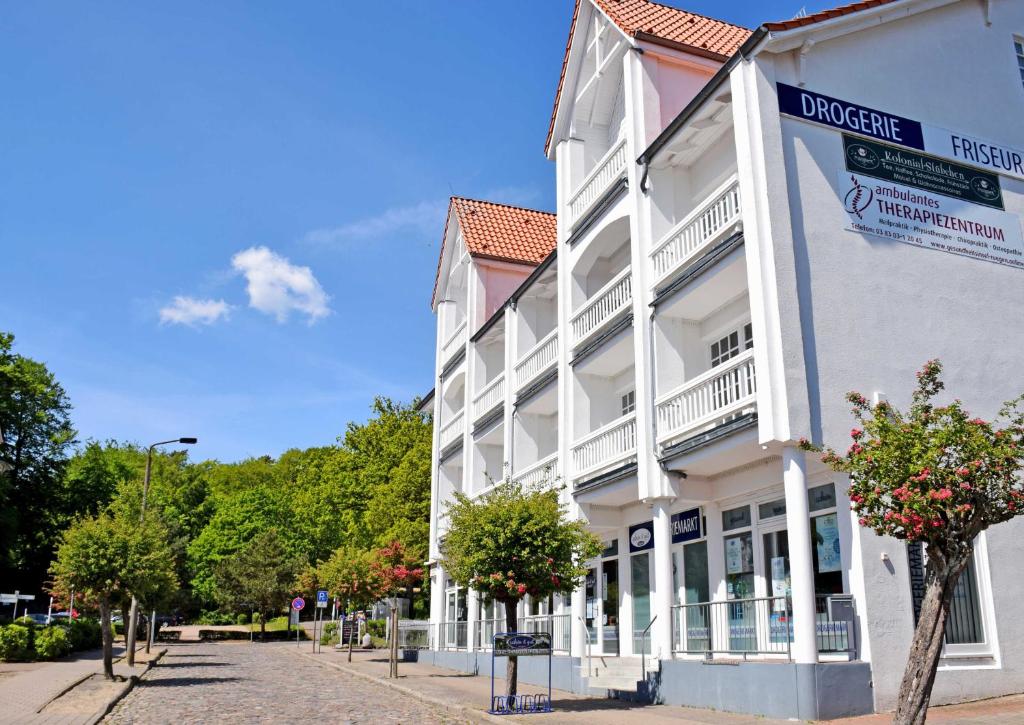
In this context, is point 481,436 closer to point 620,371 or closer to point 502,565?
point 620,371

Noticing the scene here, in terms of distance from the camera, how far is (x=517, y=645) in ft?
52.7

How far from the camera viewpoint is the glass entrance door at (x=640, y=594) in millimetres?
20969

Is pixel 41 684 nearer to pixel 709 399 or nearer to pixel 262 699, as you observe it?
pixel 262 699

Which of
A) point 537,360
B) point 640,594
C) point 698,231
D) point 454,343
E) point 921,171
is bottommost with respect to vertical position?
point 640,594

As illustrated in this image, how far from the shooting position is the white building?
1454 centimetres

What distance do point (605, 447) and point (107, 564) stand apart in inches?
470

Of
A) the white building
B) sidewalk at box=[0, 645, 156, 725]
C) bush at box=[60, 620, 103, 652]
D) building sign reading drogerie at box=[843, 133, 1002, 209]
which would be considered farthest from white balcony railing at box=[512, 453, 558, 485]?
bush at box=[60, 620, 103, 652]

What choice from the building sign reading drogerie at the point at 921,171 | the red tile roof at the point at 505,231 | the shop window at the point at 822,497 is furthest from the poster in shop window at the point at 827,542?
the red tile roof at the point at 505,231

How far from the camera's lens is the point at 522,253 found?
107ft

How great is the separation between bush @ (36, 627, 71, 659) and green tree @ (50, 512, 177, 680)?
1112 cm

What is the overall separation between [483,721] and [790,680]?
16.5 feet

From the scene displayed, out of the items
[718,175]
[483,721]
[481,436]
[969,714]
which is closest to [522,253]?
[481,436]

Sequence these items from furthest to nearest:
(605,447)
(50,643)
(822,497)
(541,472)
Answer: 1. (50,643)
2. (541,472)
3. (605,447)
4. (822,497)

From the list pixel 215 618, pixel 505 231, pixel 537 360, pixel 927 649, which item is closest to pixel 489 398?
pixel 537 360
